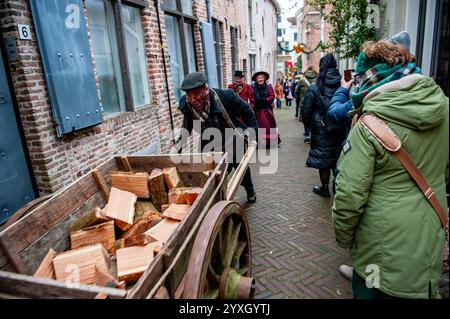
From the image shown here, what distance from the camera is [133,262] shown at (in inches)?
75.0

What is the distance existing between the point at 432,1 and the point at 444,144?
365 centimetres

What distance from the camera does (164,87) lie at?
6.57m

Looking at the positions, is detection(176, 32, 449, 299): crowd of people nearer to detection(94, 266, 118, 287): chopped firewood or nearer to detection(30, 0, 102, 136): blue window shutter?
detection(94, 266, 118, 287): chopped firewood

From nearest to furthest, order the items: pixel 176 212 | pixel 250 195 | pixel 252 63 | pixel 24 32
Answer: pixel 176 212 < pixel 24 32 < pixel 250 195 < pixel 252 63

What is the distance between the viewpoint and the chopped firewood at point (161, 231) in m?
2.13

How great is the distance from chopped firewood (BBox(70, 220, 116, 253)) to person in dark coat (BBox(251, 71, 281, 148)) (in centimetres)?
617

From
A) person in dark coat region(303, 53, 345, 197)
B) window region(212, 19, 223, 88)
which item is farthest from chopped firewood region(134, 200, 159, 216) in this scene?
window region(212, 19, 223, 88)

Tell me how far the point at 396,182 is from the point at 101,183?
2.19m

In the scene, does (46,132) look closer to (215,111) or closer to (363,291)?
(215,111)

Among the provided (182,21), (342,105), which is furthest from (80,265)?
(182,21)

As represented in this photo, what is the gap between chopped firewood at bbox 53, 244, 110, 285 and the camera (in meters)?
1.92

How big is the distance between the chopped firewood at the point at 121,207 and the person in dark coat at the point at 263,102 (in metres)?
5.75

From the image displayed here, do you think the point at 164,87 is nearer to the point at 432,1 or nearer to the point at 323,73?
the point at 323,73

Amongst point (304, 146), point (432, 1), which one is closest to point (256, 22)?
point (304, 146)
